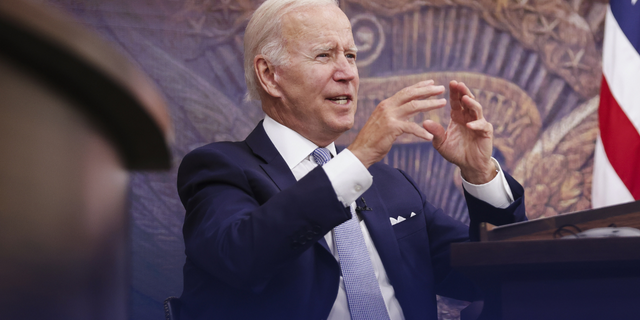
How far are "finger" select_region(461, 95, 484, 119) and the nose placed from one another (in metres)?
0.34

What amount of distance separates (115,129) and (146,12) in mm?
2168

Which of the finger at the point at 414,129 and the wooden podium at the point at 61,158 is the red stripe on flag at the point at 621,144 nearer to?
the finger at the point at 414,129

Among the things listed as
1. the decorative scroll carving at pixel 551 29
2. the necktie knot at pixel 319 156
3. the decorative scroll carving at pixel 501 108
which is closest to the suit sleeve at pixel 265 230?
the necktie knot at pixel 319 156

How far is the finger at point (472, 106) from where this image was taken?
124 cm

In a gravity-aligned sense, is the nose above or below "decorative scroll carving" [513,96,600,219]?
above

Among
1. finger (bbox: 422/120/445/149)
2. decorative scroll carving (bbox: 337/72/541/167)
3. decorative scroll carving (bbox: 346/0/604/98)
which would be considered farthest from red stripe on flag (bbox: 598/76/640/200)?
finger (bbox: 422/120/445/149)

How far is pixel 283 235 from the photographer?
973 mm

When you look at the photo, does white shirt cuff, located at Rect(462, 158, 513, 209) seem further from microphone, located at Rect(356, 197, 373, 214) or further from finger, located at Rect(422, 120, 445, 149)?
microphone, located at Rect(356, 197, 373, 214)

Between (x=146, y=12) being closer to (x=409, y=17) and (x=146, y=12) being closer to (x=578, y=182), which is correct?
(x=409, y=17)

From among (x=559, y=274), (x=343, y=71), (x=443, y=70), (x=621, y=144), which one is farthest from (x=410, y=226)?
(x=621, y=144)

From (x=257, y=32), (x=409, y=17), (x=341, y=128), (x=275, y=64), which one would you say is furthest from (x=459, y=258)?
(x=409, y=17)

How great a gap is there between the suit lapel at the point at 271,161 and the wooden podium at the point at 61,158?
3.46ft

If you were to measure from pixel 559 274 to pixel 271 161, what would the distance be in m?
0.77

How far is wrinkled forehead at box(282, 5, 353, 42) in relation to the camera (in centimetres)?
147
